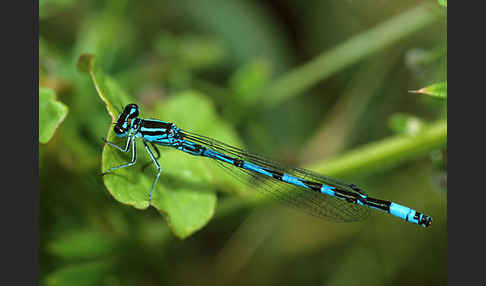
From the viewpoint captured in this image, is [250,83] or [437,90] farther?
[250,83]

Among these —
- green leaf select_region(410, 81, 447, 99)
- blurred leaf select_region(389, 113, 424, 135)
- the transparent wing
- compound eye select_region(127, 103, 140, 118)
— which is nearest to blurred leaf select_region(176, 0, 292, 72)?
the transparent wing

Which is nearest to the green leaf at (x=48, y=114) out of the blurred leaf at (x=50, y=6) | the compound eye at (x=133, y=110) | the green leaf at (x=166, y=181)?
the green leaf at (x=166, y=181)

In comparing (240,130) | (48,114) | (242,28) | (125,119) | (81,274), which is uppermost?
(242,28)

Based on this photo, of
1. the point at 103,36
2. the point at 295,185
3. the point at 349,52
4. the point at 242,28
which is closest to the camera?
the point at 295,185

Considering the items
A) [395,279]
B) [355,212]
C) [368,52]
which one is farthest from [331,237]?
[368,52]

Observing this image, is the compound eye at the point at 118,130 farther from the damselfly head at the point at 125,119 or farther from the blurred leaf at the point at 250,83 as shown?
the blurred leaf at the point at 250,83

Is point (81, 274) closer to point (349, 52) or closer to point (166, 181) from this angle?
point (166, 181)

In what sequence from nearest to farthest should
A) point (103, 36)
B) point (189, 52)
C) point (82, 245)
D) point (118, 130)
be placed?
1. point (118, 130)
2. point (82, 245)
3. point (103, 36)
4. point (189, 52)

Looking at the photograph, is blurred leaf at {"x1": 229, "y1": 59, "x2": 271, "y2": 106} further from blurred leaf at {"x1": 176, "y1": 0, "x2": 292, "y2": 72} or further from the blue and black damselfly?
blurred leaf at {"x1": 176, "y1": 0, "x2": 292, "y2": 72}

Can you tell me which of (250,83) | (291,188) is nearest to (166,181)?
(291,188)
